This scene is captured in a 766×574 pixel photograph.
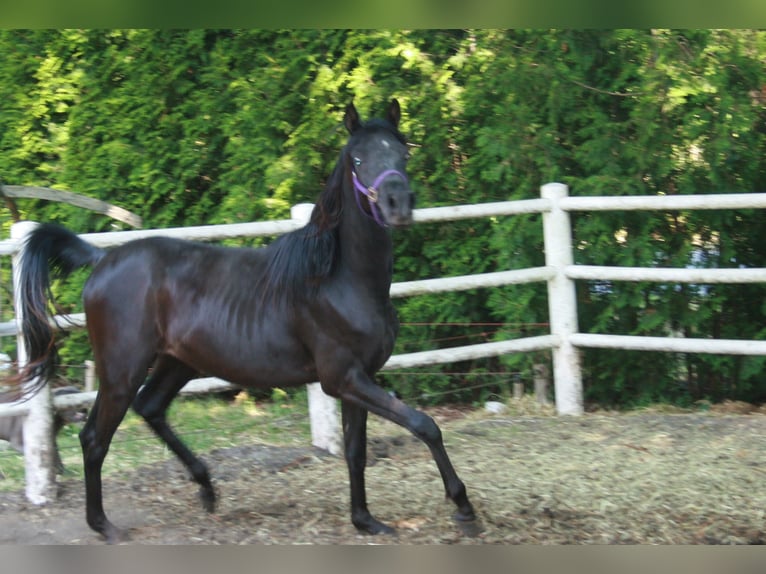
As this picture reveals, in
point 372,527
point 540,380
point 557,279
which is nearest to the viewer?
point 372,527

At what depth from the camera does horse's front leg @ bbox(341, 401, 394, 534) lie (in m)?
4.15

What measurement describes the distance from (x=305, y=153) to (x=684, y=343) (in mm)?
2992

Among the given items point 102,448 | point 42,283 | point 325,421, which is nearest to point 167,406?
point 102,448

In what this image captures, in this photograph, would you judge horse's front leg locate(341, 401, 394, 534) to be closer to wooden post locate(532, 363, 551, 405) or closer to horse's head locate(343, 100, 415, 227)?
horse's head locate(343, 100, 415, 227)

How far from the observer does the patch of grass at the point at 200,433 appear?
17.3ft

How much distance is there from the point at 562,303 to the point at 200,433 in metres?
2.42

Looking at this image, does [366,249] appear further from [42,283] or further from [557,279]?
[557,279]

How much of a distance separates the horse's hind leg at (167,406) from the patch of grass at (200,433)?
734 mm

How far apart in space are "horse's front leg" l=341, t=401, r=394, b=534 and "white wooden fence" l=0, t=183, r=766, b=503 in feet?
3.83

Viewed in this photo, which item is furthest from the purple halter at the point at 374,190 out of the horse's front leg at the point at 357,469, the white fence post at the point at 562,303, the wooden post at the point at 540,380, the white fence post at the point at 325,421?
the wooden post at the point at 540,380

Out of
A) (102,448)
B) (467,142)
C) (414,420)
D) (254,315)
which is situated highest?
(467,142)

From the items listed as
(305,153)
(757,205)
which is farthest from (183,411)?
(757,205)

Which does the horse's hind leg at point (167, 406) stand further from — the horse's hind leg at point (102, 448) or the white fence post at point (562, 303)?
the white fence post at point (562, 303)

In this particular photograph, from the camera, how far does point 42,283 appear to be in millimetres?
4387
